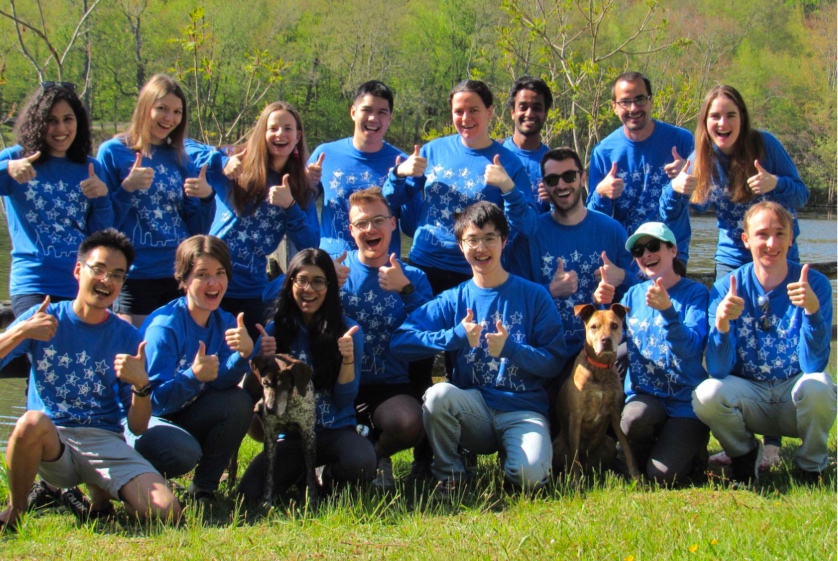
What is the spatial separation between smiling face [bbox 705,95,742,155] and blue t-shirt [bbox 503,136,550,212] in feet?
3.69

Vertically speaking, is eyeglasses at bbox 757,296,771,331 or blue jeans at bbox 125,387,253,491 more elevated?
eyeglasses at bbox 757,296,771,331

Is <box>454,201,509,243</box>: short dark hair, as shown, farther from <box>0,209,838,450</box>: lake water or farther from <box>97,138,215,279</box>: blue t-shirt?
<box>0,209,838,450</box>: lake water

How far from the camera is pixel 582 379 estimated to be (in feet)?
15.8

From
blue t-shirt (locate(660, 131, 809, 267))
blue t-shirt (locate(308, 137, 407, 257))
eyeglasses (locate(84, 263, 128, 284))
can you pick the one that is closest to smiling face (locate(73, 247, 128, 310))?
eyeglasses (locate(84, 263, 128, 284))

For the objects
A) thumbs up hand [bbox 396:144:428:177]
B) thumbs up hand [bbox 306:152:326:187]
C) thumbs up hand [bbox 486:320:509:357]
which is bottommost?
thumbs up hand [bbox 486:320:509:357]

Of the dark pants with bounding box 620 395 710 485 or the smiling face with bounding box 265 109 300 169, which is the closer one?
the dark pants with bounding box 620 395 710 485

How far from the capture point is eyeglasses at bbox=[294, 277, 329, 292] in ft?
15.5

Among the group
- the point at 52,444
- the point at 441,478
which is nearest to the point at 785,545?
the point at 441,478

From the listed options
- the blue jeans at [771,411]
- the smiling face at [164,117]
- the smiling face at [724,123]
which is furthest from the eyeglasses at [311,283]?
the smiling face at [724,123]

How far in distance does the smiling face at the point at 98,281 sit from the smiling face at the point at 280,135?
1459 mm

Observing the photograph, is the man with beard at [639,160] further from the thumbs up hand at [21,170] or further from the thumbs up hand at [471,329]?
the thumbs up hand at [21,170]

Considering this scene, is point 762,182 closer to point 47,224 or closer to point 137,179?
point 137,179

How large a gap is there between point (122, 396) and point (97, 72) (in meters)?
27.0

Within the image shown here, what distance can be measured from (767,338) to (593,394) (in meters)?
1.08
